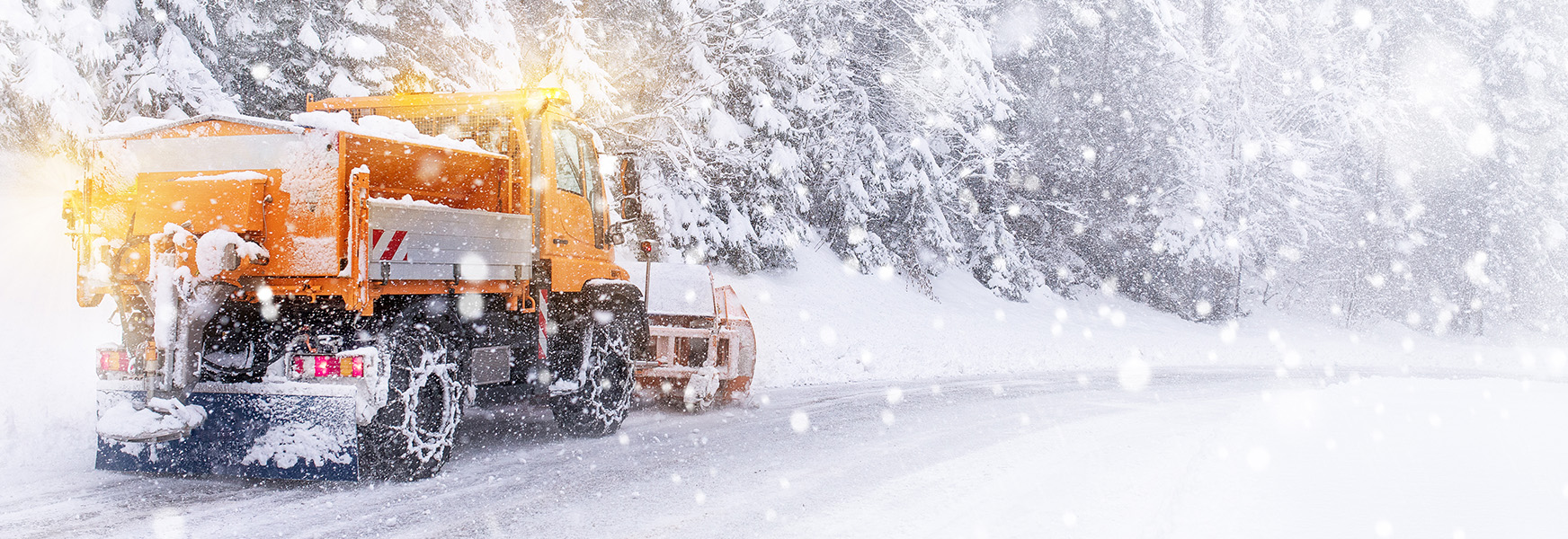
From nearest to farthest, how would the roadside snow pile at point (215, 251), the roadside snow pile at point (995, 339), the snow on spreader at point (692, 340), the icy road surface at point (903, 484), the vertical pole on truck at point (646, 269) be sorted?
the icy road surface at point (903, 484) → the roadside snow pile at point (215, 251) → the vertical pole on truck at point (646, 269) → the snow on spreader at point (692, 340) → the roadside snow pile at point (995, 339)

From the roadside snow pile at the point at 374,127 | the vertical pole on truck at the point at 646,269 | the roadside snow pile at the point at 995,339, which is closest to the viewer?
the roadside snow pile at the point at 374,127

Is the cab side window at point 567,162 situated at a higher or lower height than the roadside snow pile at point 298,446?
higher

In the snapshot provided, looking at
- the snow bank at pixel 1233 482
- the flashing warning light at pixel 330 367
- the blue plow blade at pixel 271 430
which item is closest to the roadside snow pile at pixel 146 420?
the blue plow blade at pixel 271 430

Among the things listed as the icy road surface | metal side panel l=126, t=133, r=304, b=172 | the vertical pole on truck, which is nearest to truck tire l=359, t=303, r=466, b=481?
the icy road surface

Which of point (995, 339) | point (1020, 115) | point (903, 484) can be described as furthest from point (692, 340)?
point (1020, 115)

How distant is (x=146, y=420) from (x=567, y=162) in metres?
3.50

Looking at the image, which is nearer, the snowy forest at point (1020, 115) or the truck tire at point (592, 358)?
the truck tire at point (592, 358)

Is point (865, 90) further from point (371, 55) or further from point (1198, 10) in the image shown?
point (1198, 10)

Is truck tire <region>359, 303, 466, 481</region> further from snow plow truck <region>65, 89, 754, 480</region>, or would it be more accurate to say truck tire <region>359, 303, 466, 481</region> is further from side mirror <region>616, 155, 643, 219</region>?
side mirror <region>616, 155, 643, 219</region>

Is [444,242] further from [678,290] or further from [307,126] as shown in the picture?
[678,290]

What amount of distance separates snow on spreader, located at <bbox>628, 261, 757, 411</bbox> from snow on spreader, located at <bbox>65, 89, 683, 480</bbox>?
3167 mm

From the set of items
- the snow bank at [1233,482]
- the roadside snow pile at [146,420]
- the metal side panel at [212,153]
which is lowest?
the snow bank at [1233,482]

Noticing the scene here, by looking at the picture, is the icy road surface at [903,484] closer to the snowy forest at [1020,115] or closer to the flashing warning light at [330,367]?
the flashing warning light at [330,367]

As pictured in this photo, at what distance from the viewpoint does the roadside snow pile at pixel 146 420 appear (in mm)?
5590
